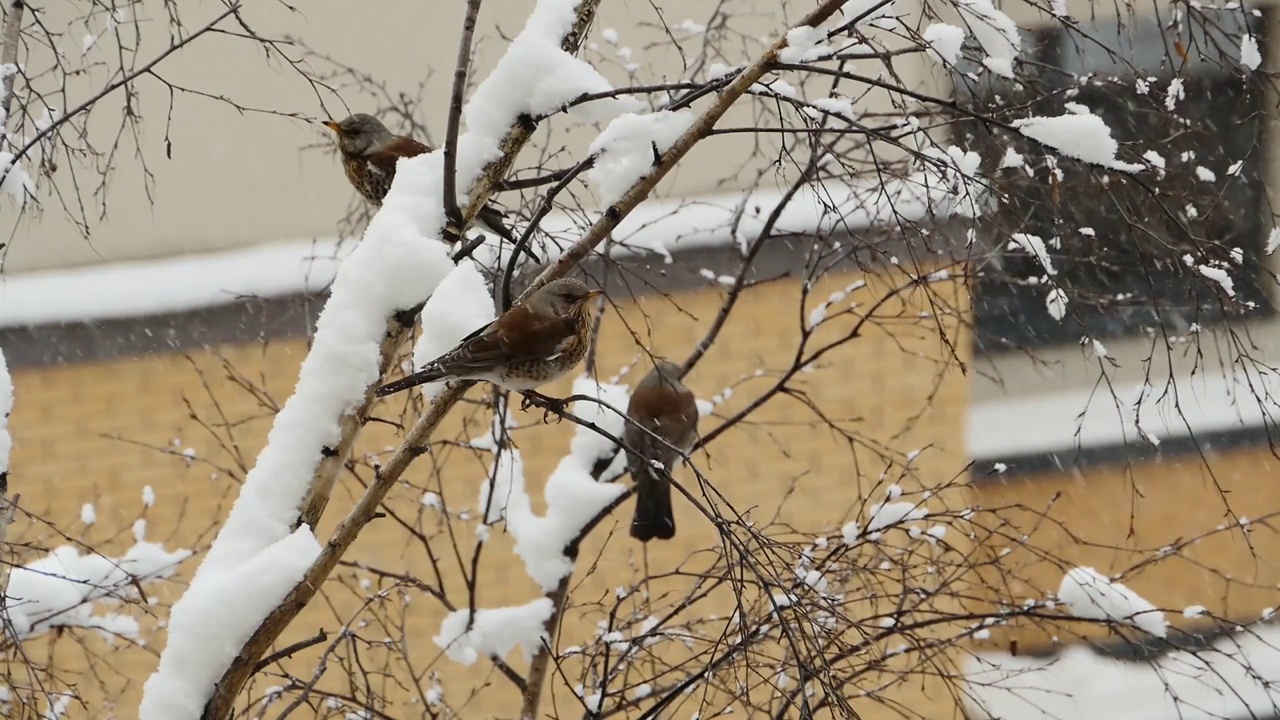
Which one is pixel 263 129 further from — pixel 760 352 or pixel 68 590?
pixel 68 590

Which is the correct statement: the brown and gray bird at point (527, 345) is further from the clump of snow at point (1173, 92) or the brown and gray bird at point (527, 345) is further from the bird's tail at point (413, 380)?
the clump of snow at point (1173, 92)

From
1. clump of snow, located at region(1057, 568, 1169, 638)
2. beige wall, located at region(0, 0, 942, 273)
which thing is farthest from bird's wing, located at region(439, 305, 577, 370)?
beige wall, located at region(0, 0, 942, 273)

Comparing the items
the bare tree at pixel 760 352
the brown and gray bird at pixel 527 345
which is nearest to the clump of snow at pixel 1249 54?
the bare tree at pixel 760 352

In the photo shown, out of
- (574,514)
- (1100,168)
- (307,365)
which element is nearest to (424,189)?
(307,365)

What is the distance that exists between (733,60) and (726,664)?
419 cm

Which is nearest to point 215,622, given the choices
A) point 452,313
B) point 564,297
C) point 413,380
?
point 413,380

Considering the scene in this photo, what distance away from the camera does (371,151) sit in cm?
426

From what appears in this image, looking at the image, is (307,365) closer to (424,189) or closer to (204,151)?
(424,189)

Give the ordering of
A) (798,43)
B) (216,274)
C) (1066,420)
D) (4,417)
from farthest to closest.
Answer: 1. (1066,420)
2. (216,274)
3. (4,417)
4. (798,43)

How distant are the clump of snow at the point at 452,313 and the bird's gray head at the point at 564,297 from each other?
0.85ft

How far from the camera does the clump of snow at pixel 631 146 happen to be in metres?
2.64

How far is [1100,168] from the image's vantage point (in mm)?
2484

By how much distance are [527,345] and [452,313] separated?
1.08ft

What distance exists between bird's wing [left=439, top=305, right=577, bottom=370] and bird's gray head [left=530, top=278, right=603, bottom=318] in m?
0.03
